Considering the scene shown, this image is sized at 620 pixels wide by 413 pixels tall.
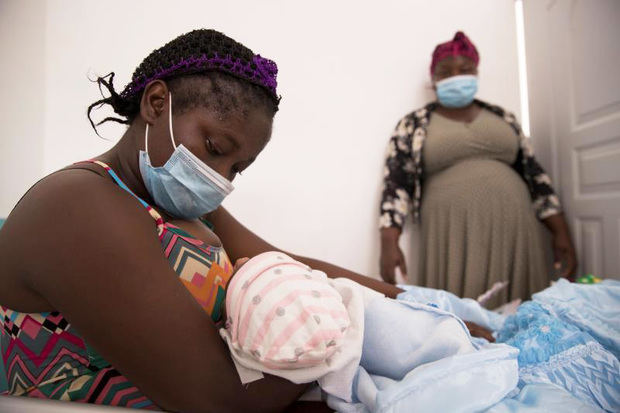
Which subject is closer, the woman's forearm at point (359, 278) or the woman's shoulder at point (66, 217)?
the woman's shoulder at point (66, 217)

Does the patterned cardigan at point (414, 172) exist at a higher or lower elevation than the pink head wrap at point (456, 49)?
lower

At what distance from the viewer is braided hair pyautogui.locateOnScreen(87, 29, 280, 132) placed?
73 centimetres

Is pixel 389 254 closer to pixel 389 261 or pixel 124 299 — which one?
pixel 389 261

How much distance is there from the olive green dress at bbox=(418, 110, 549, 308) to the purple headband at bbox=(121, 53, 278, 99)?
1266 mm

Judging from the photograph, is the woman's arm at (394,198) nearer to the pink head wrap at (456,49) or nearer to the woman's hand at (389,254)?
the woman's hand at (389,254)

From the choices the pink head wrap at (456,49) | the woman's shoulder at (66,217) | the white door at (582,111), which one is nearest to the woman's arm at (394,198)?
the pink head wrap at (456,49)

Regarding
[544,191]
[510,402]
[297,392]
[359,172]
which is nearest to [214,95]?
[297,392]

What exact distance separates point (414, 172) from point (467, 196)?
0.89ft

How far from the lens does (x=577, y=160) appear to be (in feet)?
6.07

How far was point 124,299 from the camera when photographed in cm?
50

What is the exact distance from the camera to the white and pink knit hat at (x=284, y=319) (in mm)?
495

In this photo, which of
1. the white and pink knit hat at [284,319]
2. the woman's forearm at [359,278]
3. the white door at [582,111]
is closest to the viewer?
the white and pink knit hat at [284,319]

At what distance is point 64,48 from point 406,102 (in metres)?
1.44

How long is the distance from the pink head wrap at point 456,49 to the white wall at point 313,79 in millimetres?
47
